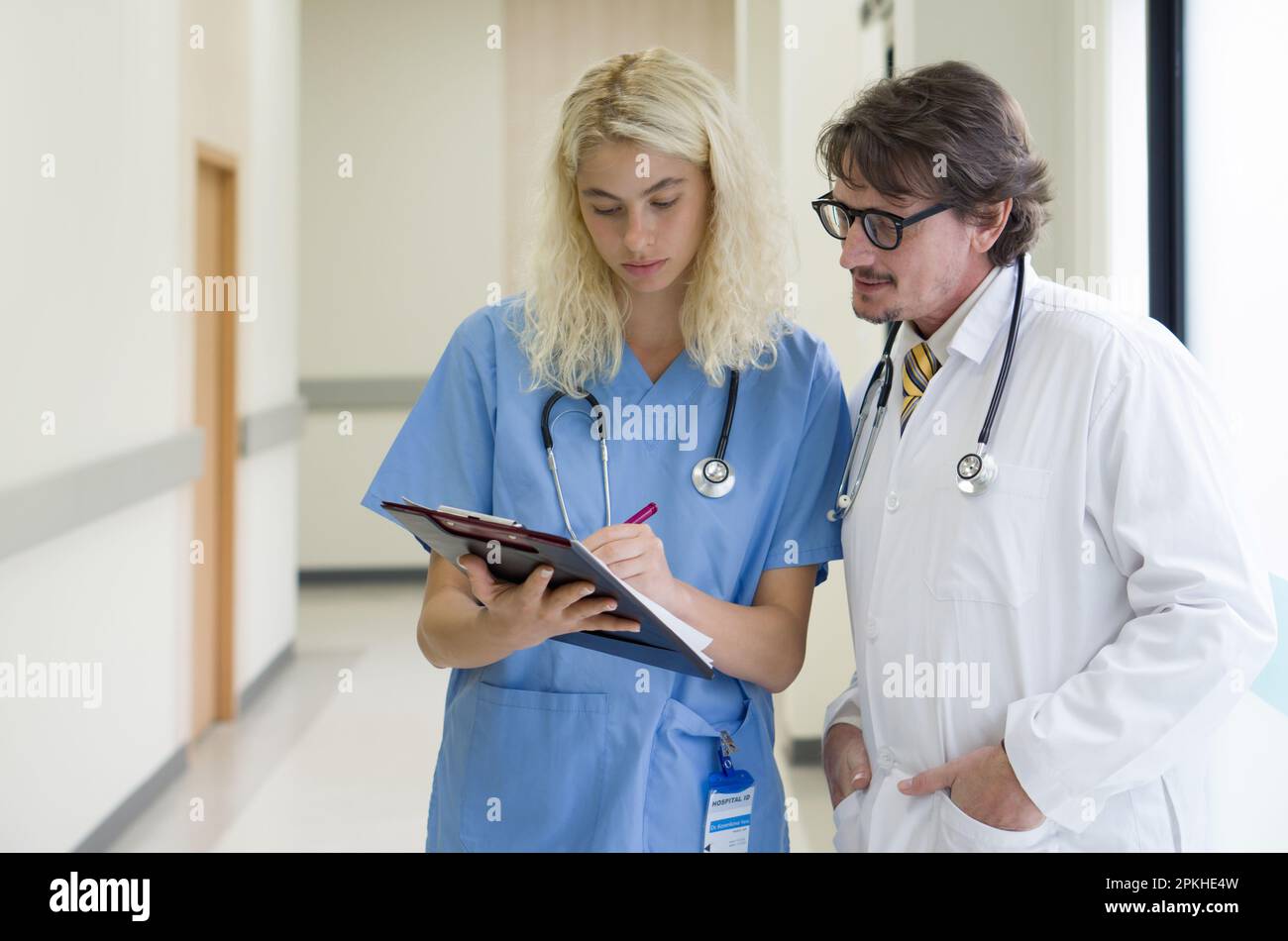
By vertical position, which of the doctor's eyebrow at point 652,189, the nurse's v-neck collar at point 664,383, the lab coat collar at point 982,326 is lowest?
the nurse's v-neck collar at point 664,383

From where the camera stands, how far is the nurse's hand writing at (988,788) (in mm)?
1143

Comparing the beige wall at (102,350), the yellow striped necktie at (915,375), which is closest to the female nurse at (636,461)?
the yellow striped necktie at (915,375)

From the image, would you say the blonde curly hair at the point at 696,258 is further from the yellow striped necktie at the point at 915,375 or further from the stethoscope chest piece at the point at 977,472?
the stethoscope chest piece at the point at 977,472

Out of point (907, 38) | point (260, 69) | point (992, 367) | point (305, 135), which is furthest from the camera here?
point (305, 135)

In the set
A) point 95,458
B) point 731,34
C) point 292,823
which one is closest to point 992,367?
point 95,458

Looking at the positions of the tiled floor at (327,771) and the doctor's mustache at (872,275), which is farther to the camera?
the tiled floor at (327,771)

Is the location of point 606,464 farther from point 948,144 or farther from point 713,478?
point 948,144

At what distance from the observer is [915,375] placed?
4.37ft

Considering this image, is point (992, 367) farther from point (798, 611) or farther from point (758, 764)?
point (758, 764)

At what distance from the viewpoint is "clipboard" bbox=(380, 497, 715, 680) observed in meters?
1.04

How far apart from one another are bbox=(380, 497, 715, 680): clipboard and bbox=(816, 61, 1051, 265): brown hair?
501mm

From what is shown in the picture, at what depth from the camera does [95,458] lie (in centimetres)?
282

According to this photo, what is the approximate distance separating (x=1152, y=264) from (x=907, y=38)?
66 centimetres
